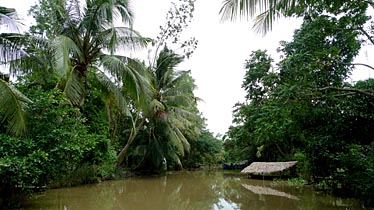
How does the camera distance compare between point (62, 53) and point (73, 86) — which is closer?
point (62, 53)

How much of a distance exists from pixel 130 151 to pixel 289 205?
13200mm

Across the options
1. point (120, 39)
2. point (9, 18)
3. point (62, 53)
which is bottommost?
point (62, 53)

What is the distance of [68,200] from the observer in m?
8.46

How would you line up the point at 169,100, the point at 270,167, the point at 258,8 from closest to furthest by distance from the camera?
the point at 258,8, the point at 270,167, the point at 169,100

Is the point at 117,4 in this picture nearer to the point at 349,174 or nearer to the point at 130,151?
the point at 349,174

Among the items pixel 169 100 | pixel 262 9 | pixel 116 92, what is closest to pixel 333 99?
pixel 262 9

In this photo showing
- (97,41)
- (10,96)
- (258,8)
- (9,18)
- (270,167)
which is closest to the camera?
(258,8)

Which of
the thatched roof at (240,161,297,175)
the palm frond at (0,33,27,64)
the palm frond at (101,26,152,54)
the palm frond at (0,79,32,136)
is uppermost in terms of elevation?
the palm frond at (101,26,152,54)

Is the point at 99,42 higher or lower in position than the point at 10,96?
higher

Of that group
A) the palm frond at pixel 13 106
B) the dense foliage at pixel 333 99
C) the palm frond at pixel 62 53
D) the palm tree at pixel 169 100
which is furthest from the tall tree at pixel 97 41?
the palm tree at pixel 169 100

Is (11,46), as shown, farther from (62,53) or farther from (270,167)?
(270,167)

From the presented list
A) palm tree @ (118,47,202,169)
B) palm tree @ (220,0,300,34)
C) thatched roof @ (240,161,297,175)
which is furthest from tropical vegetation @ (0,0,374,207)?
palm tree @ (118,47,202,169)

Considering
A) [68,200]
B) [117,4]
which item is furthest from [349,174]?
[117,4]

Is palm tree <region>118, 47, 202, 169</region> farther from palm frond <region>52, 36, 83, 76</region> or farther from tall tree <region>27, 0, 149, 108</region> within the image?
palm frond <region>52, 36, 83, 76</region>
